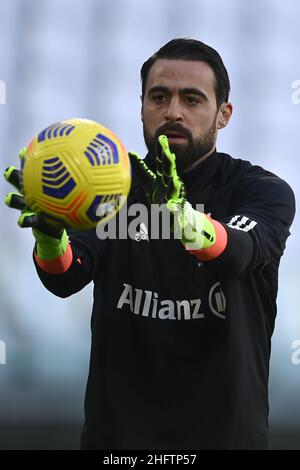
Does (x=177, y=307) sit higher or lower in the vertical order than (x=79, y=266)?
lower

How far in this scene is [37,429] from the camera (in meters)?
4.56

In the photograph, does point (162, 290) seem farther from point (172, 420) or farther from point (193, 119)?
point (193, 119)

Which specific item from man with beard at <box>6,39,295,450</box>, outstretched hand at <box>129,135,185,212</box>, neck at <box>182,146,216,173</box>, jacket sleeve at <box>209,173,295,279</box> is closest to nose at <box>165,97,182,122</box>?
man with beard at <box>6,39,295,450</box>

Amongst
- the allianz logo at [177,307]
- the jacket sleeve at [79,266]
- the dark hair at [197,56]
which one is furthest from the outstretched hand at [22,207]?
the dark hair at [197,56]

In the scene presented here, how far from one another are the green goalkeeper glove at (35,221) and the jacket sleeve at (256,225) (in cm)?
48

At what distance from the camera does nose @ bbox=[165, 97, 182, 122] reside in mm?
2545

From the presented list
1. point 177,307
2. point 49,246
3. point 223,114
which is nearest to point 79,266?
point 49,246

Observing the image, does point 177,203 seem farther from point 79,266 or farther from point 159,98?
point 159,98

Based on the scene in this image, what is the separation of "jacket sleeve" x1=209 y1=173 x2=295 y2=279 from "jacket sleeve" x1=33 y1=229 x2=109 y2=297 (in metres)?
0.49

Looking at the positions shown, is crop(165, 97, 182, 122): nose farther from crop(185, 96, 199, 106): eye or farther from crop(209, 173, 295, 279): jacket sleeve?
crop(209, 173, 295, 279): jacket sleeve

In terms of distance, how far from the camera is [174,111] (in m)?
2.55

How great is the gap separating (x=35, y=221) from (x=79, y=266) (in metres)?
0.39

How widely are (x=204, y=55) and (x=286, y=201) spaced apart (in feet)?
2.08

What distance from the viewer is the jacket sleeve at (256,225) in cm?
219
